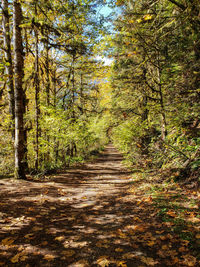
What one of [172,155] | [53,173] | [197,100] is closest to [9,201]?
[53,173]

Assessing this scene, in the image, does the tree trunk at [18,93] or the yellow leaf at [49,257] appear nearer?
the yellow leaf at [49,257]

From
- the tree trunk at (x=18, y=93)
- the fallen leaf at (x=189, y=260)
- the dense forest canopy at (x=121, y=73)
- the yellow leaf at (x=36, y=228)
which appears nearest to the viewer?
the fallen leaf at (x=189, y=260)

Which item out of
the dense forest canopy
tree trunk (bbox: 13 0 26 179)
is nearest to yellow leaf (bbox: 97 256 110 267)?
the dense forest canopy

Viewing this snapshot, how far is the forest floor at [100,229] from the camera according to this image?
233 centimetres

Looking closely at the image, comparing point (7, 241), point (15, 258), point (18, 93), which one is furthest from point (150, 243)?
point (18, 93)

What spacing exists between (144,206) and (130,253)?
1.94 m

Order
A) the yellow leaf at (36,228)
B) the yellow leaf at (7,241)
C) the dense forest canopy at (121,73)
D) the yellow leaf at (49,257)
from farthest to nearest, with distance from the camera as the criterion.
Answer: the dense forest canopy at (121,73) → the yellow leaf at (36,228) → the yellow leaf at (7,241) → the yellow leaf at (49,257)

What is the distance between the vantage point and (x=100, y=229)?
324 cm

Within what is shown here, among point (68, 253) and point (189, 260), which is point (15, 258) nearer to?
point (68, 253)

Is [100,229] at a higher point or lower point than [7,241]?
lower

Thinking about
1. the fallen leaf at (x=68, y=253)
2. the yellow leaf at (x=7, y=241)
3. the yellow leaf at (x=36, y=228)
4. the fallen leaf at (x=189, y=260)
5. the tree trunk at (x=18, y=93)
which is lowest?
the yellow leaf at (x=36, y=228)

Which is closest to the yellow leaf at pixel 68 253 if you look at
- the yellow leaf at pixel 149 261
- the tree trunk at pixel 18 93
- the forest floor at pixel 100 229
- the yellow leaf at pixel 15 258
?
the forest floor at pixel 100 229

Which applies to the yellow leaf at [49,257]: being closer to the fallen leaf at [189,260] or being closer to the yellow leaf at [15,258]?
the yellow leaf at [15,258]

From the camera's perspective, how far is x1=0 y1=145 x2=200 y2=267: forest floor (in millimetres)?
2330
